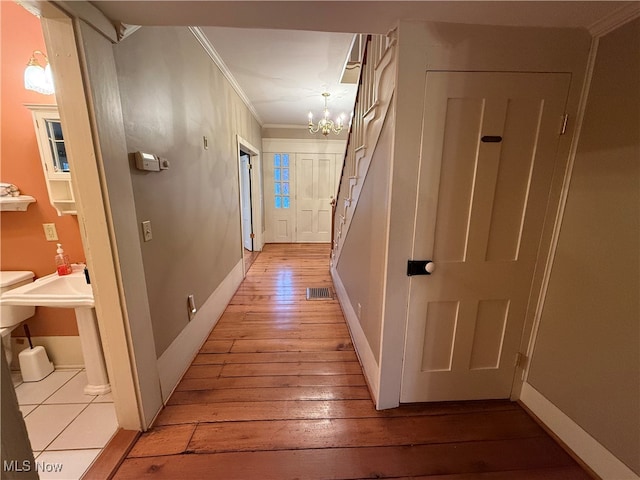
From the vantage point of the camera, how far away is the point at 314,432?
1393mm

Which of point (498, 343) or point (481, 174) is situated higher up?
point (481, 174)

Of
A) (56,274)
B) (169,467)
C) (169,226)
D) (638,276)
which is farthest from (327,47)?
(169,467)

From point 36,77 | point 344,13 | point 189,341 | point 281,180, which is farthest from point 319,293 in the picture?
point 281,180

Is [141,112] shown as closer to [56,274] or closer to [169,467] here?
[56,274]

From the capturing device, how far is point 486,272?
1.38 m

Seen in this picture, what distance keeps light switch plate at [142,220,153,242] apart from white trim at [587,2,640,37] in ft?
7.75

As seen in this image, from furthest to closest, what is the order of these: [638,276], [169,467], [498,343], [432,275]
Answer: [498,343] < [432,275] < [169,467] < [638,276]

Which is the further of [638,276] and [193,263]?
[193,263]

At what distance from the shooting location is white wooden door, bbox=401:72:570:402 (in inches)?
46.6

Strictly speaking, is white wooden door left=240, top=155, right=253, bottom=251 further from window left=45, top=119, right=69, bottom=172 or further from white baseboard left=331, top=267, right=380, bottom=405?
window left=45, top=119, right=69, bottom=172

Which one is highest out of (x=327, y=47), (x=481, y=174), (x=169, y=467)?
(x=327, y=47)

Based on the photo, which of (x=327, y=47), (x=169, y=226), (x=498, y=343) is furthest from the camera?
(x=327, y=47)

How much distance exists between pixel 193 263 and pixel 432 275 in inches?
69.6

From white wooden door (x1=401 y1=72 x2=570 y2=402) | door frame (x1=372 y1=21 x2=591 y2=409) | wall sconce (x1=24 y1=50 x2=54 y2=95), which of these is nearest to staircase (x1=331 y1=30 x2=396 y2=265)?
door frame (x1=372 y1=21 x2=591 y2=409)
